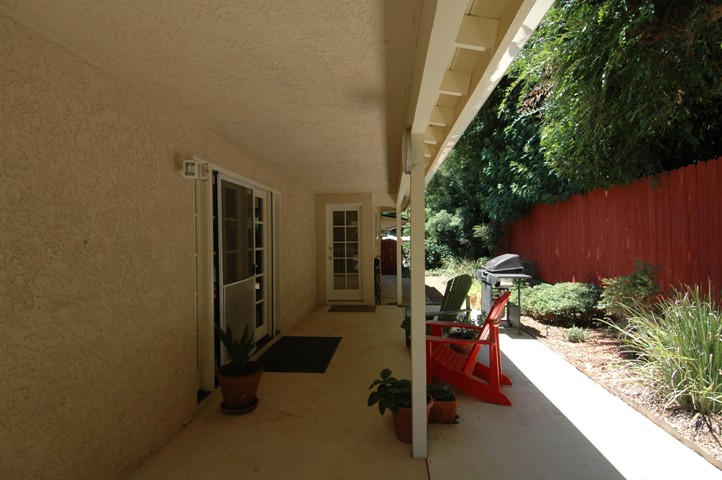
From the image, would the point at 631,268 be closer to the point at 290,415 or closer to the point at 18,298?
the point at 290,415

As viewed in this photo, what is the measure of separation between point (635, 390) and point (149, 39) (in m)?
4.35

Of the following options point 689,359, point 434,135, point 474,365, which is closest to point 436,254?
point 474,365

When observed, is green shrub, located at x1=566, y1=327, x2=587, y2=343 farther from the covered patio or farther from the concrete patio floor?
the covered patio

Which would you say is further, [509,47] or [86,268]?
[86,268]

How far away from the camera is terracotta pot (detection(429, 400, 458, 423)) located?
9.26 ft

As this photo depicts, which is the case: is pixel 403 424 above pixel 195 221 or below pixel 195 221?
below

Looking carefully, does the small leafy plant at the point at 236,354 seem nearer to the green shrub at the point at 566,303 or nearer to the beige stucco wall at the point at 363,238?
the green shrub at the point at 566,303

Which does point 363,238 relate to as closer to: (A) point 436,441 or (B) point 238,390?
(B) point 238,390

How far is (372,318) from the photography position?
6543mm

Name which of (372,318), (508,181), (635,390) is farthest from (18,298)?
(508,181)

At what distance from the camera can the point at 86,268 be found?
1972 millimetres

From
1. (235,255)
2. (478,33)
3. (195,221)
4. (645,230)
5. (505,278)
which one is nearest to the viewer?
(478,33)

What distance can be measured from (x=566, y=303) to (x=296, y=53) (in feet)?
17.2

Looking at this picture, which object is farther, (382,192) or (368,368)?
(382,192)
